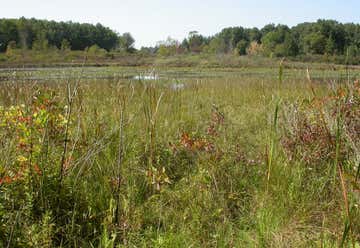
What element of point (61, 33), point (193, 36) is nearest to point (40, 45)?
point (61, 33)

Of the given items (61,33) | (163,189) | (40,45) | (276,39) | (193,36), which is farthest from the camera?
(193,36)


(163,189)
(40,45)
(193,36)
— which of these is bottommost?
(163,189)

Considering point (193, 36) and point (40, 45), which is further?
point (193, 36)

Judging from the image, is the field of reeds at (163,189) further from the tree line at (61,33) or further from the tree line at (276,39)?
the tree line at (61,33)

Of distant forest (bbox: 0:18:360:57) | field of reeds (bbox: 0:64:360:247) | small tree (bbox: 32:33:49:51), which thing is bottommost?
field of reeds (bbox: 0:64:360:247)

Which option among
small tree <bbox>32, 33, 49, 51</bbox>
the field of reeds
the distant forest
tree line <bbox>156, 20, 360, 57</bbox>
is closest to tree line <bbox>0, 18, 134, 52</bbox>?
the distant forest

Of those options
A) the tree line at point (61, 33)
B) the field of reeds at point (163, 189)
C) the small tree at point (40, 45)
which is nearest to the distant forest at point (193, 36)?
the tree line at point (61, 33)

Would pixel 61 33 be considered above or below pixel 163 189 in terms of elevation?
above

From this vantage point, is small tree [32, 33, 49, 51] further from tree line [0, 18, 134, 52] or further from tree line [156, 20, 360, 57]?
tree line [156, 20, 360, 57]

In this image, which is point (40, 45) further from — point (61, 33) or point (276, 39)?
point (276, 39)

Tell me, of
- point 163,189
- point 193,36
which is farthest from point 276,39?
point 163,189

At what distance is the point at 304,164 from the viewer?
262 cm

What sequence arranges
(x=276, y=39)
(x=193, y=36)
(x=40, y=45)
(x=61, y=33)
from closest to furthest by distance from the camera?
(x=40, y=45), (x=276, y=39), (x=61, y=33), (x=193, y=36)

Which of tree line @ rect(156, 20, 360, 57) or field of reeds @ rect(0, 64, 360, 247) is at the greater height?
tree line @ rect(156, 20, 360, 57)
